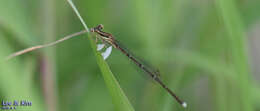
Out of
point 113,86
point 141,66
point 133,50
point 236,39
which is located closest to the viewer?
point 113,86

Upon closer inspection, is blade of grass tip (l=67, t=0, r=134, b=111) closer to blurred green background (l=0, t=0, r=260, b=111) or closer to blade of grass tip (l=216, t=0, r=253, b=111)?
blade of grass tip (l=216, t=0, r=253, b=111)

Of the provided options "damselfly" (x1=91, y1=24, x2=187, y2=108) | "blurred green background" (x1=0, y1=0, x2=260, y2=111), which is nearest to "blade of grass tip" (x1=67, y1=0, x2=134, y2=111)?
"damselfly" (x1=91, y1=24, x2=187, y2=108)

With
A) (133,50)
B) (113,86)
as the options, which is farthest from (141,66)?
(113,86)

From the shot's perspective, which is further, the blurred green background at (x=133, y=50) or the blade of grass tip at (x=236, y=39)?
the blurred green background at (x=133, y=50)

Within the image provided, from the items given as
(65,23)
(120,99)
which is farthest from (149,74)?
(120,99)

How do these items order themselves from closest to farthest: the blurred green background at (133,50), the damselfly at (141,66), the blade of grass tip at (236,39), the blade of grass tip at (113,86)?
the blade of grass tip at (113,86) → the blade of grass tip at (236,39) → the damselfly at (141,66) → the blurred green background at (133,50)

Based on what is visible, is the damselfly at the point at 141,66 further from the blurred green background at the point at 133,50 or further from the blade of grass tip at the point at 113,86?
the blade of grass tip at the point at 113,86

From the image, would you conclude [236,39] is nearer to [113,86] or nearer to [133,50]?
[113,86]

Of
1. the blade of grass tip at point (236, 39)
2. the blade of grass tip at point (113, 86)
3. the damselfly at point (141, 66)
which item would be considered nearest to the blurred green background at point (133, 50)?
the damselfly at point (141, 66)
